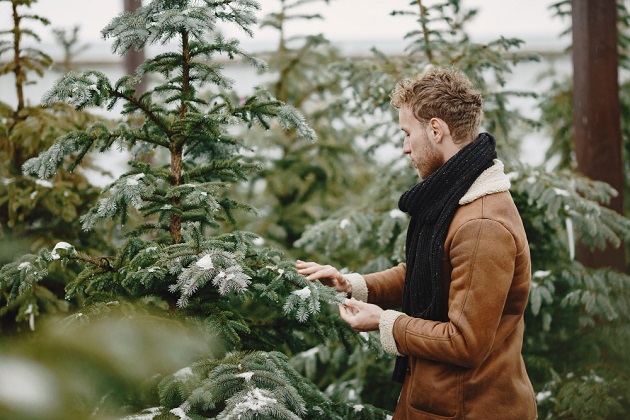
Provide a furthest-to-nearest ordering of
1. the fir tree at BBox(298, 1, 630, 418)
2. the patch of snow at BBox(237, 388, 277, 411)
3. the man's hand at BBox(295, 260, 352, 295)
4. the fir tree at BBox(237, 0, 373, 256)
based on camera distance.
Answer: the fir tree at BBox(237, 0, 373, 256), the fir tree at BBox(298, 1, 630, 418), the man's hand at BBox(295, 260, 352, 295), the patch of snow at BBox(237, 388, 277, 411)

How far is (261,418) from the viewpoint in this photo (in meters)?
1.87

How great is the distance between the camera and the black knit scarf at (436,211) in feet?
6.70

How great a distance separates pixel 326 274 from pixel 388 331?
447mm

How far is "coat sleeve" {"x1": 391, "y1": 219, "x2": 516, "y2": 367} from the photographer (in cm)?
189

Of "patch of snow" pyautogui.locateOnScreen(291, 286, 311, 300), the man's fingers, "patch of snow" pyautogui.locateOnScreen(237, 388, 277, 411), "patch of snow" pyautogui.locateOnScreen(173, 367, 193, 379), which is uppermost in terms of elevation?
"patch of snow" pyautogui.locateOnScreen(291, 286, 311, 300)

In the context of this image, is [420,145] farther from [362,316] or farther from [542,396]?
[542,396]

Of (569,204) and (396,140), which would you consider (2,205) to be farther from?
(569,204)

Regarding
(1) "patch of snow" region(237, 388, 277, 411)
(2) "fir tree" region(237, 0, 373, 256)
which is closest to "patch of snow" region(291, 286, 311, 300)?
(1) "patch of snow" region(237, 388, 277, 411)

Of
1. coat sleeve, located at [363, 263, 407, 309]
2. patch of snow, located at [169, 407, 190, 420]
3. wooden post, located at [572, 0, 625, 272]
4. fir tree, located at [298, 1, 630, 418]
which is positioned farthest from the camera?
wooden post, located at [572, 0, 625, 272]

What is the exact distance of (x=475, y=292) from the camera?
1.89 metres

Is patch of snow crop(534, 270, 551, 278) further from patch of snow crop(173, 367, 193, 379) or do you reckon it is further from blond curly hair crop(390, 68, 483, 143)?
patch of snow crop(173, 367, 193, 379)

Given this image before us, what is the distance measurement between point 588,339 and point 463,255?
2.54 m

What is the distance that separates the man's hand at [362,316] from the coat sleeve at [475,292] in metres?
0.26

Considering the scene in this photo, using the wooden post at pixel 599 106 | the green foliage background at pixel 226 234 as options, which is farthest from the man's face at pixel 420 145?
the wooden post at pixel 599 106
